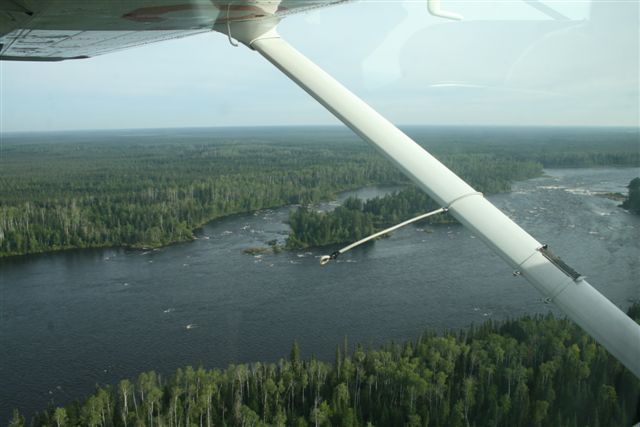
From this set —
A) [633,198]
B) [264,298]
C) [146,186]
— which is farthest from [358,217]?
[146,186]

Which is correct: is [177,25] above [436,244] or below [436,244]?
above

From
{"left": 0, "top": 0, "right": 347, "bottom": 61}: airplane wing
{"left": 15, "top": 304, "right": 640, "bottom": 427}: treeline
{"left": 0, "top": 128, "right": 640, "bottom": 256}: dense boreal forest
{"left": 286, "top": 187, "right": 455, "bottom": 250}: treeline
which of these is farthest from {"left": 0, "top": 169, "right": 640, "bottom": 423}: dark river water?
{"left": 0, "top": 0, "right": 347, "bottom": 61}: airplane wing

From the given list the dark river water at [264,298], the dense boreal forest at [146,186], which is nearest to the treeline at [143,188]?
the dense boreal forest at [146,186]

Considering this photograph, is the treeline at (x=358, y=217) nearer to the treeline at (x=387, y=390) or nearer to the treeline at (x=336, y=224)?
the treeline at (x=336, y=224)

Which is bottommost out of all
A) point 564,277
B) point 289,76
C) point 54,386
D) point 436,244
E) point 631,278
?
point 54,386

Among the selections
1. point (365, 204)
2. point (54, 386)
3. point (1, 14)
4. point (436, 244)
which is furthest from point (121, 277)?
point (1, 14)

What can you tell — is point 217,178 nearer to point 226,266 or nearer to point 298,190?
point 298,190

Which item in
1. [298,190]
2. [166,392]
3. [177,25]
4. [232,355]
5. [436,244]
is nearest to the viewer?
[177,25]
